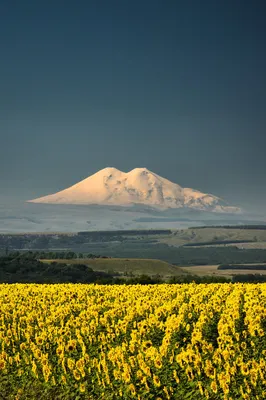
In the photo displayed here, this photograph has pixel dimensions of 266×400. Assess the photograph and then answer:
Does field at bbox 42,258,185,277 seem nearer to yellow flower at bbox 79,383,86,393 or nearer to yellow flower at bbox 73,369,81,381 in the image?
yellow flower at bbox 73,369,81,381

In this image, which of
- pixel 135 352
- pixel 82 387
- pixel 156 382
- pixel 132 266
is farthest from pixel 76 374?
pixel 132 266

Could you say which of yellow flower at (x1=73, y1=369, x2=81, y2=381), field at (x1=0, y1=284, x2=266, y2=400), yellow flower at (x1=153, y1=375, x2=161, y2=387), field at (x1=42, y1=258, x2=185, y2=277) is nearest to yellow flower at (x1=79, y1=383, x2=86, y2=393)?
field at (x1=0, y1=284, x2=266, y2=400)

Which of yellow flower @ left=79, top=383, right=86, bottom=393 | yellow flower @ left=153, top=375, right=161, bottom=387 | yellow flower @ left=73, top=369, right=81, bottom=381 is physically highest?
yellow flower @ left=153, top=375, right=161, bottom=387

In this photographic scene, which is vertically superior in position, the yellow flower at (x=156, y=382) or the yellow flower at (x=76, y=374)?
the yellow flower at (x=156, y=382)

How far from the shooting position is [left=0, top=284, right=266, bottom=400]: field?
17.5 metres

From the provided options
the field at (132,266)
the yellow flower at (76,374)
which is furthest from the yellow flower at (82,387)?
the field at (132,266)

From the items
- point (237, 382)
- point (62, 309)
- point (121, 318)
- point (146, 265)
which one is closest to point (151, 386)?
point (237, 382)

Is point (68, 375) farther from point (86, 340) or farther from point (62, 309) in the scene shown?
point (62, 309)

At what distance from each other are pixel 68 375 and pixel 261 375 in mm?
6281

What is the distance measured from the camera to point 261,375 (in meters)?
16.8

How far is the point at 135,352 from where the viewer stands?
20453 mm

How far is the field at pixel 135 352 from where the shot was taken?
57.4ft

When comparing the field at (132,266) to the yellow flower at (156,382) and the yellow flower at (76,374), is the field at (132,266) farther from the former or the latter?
the yellow flower at (156,382)

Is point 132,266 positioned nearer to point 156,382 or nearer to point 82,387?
point 82,387
